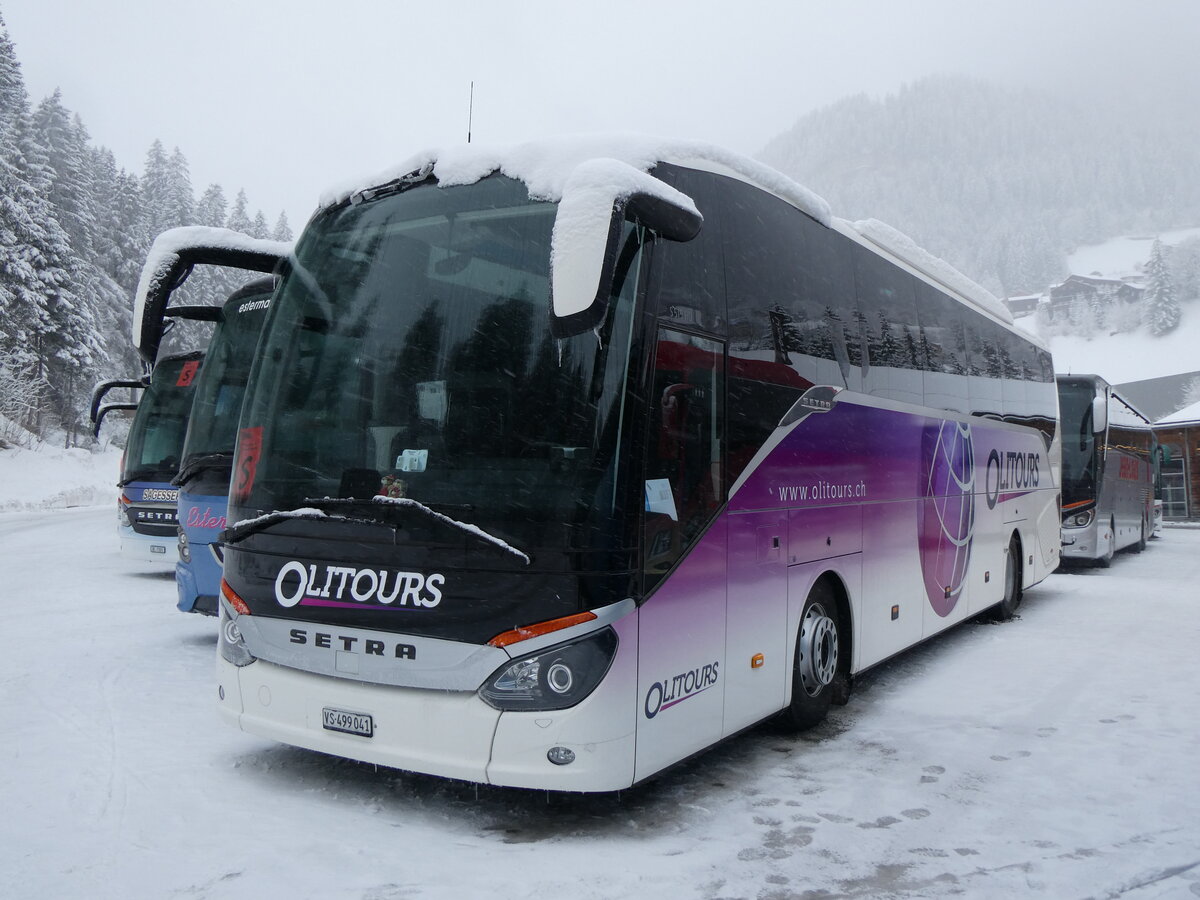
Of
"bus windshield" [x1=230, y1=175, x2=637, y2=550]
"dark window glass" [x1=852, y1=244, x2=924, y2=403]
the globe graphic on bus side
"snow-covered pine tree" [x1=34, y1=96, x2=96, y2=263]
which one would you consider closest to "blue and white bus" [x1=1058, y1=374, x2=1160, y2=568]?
the globe graphic on bus side

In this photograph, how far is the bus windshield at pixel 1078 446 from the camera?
55.9ft

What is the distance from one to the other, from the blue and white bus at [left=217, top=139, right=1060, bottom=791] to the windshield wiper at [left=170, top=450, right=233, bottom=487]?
3.10 metres

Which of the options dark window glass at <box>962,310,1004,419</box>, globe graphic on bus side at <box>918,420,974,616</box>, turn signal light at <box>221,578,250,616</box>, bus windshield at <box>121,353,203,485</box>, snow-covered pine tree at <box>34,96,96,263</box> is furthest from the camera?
snow-covered pine tree at <box>34,96,96,263</box>

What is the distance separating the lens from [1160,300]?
117 m

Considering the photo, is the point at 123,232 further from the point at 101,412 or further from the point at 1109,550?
the point at 1109,550

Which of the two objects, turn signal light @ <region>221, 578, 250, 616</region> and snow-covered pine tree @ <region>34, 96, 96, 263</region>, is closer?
turn signal light @ <region>221, 578, 250, 616</region>

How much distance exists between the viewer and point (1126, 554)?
22.4 metres

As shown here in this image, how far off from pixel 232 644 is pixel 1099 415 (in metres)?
16.5

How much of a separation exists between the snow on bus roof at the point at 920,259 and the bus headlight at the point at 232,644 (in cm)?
545

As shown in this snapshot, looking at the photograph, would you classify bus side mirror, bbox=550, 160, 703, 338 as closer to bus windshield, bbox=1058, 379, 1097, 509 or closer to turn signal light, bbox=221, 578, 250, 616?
turn signal light, bbox=221, 578, 250, 616

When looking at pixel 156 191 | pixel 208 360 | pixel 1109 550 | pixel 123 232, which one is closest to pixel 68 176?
pixel 123 232

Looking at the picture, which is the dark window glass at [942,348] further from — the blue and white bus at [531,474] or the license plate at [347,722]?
the license plate at [347,722]

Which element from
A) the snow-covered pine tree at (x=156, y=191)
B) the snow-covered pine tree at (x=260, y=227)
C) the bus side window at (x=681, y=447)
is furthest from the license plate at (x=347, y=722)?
the snow-covered pine tree at (x=260, y=227)

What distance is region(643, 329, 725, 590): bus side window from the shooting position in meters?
4.44
